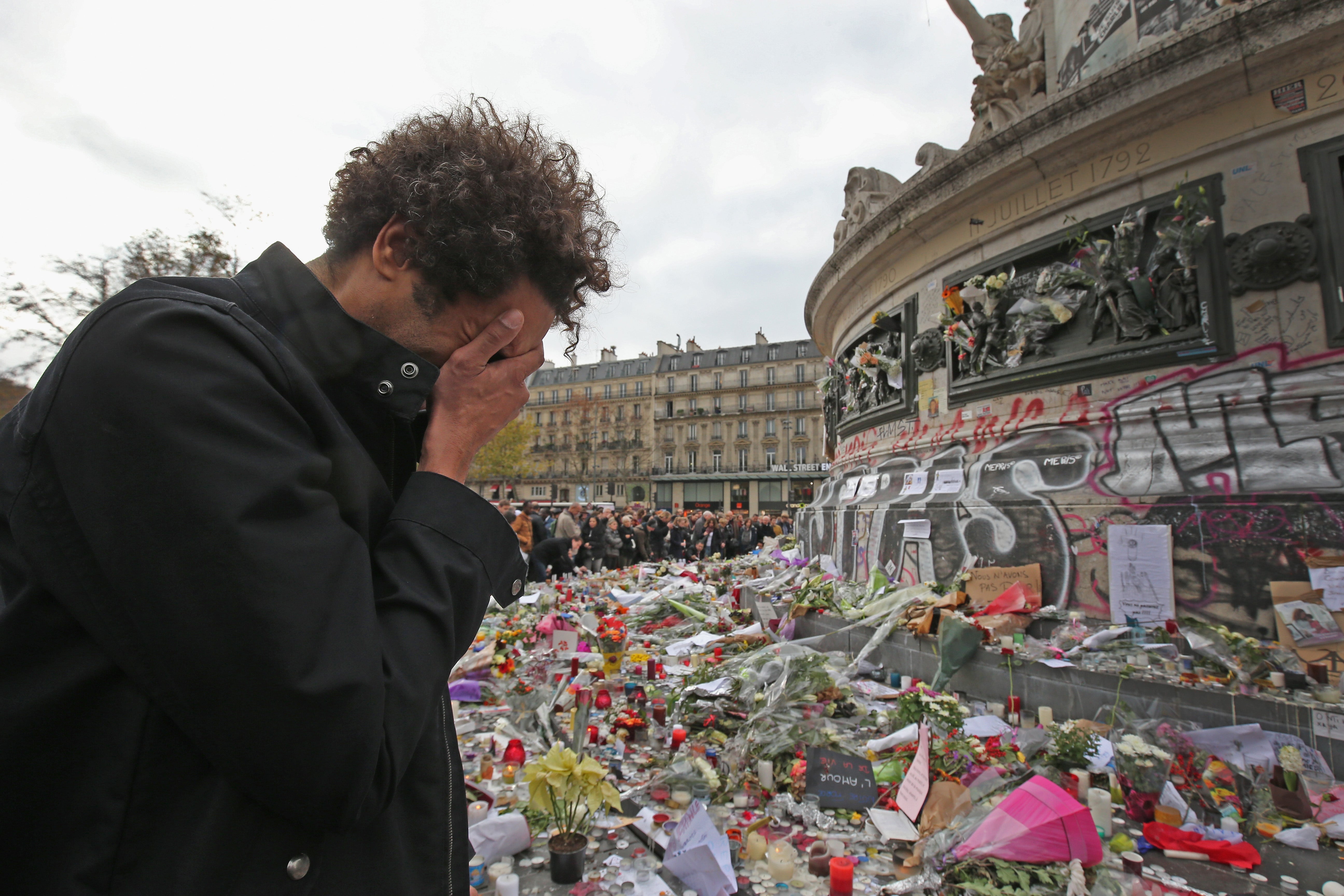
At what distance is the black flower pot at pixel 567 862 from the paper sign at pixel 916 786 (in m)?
1.56

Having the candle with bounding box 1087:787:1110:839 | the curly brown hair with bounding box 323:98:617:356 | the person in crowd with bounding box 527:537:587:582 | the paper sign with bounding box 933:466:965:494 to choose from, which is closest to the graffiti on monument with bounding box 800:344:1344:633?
the paper sign with bounding box 933:466:965:494

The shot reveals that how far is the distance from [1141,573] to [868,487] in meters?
3.49

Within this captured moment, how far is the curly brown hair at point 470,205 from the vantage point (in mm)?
1097

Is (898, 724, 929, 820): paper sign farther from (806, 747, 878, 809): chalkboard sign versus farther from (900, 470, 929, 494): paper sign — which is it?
(900, 470, 929, 494): paper sign

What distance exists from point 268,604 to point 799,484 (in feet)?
183

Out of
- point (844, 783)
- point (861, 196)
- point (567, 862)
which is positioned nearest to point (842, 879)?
point (844, 783)

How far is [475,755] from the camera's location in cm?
413

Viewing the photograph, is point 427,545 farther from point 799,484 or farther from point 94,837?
point 799,484

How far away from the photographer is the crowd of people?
12.5 meters

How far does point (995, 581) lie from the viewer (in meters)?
5.59

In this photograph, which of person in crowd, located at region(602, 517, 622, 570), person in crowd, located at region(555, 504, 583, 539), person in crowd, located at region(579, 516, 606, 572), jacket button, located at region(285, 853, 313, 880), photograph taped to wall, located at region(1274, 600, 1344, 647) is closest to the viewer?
jacket button, located at region(285, 853, 313, 880)

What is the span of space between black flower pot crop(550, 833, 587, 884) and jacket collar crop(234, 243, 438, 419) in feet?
7.79

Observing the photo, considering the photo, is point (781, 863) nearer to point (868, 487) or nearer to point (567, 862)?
point (567, 862)

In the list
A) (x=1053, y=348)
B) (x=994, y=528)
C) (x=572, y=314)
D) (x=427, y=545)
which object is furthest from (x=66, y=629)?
(x=1053, y=348)
